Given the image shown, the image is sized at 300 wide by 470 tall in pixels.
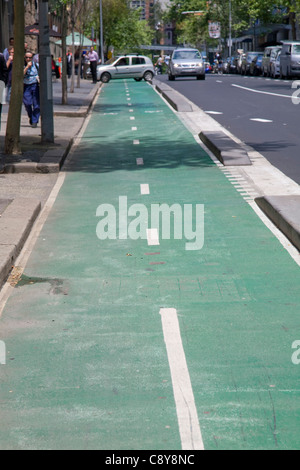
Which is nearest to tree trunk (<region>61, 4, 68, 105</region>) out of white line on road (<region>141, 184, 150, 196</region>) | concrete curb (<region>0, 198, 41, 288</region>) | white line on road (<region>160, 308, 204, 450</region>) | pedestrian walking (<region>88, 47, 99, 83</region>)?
white line on road (<region>141, 184, 150, 196</region>)

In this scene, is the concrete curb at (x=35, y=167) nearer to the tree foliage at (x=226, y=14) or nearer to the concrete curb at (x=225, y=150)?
the concrete curb at (x=225, y=150)

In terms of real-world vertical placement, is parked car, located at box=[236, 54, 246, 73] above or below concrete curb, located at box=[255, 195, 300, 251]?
above

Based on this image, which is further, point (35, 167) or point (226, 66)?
point (226, 66)

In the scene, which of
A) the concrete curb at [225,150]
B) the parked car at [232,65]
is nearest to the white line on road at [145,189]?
the concrete curb at [225,150]

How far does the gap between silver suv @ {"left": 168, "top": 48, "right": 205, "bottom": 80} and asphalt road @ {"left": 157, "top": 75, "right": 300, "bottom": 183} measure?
41.0ft

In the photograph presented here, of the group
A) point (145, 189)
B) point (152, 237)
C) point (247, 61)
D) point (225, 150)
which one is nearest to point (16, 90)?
point (225, 150)

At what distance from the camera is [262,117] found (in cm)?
2428

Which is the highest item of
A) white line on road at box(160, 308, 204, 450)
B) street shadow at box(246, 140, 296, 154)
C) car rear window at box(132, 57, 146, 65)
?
car rear window at box(132, 57, 146, 65)

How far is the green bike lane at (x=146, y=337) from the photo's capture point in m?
4.39

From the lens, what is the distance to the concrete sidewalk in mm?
8477

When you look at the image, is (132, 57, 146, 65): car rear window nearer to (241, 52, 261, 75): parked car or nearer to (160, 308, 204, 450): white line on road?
(241, 52, 261, 75): parked car

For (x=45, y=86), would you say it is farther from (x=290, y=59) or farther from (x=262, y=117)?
(x=290, y=59)

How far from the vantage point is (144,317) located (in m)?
6.27

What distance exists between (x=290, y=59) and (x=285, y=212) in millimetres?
42288
